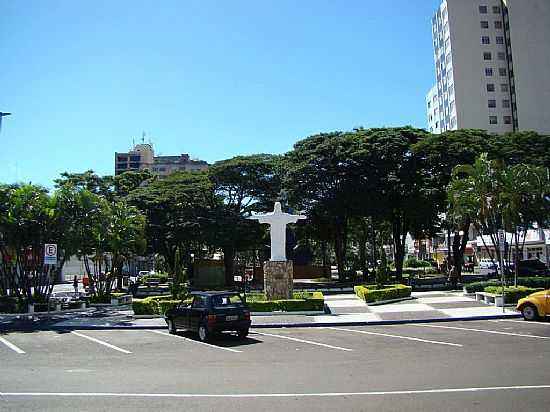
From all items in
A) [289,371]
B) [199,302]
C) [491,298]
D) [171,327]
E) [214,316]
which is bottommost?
[289,371]

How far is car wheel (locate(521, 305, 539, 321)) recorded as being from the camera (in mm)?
18078

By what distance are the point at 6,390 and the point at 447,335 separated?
11852 millimetres

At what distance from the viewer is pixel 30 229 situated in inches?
954

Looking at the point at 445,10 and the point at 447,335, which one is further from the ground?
the point at 445,10

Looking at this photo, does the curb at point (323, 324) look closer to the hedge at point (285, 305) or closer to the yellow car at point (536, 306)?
the yellow car at point (536, 306)

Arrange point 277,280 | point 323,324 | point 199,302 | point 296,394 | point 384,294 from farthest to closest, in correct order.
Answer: point 384,294
point 277,280
point 323,324
point 199,302
point 296,394

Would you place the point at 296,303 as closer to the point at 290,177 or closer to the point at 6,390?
the point at 6,390

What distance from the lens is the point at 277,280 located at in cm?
2384

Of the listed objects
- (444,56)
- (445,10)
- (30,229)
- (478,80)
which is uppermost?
(445,10)

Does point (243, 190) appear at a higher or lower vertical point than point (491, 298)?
higher

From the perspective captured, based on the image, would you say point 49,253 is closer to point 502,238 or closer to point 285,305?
point 285,305

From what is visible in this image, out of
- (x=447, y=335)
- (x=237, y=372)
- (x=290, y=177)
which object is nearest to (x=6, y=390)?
(x=237, y=372)

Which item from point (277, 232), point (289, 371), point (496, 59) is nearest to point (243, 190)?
point (277, 232)

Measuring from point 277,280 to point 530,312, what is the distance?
10516 millimetres
